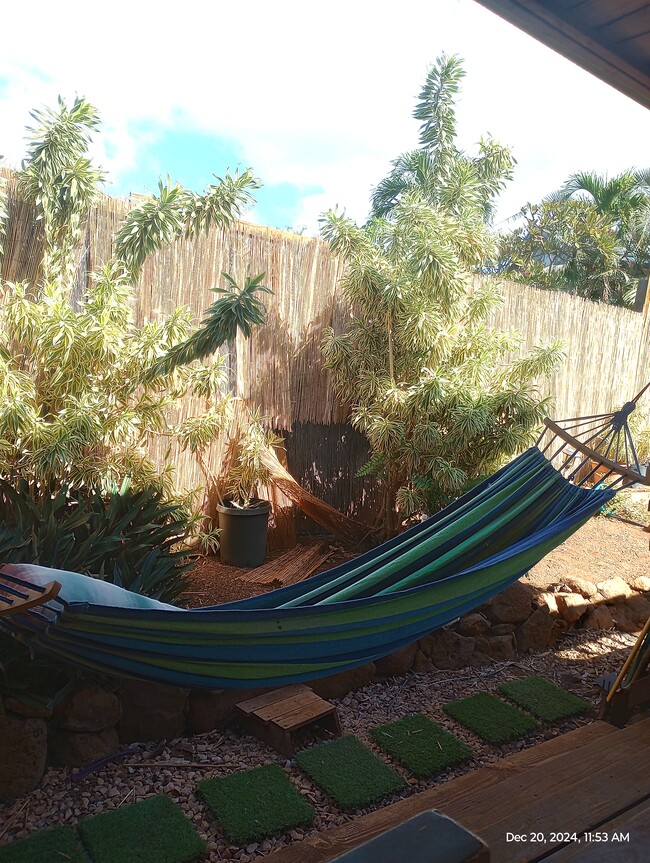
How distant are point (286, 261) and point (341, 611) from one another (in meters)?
2.56

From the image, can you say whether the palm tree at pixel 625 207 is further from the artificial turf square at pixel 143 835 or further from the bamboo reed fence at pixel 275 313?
the artificial turf square at pixel 143 835

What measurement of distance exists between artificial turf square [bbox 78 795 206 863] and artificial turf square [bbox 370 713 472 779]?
631 millimetres

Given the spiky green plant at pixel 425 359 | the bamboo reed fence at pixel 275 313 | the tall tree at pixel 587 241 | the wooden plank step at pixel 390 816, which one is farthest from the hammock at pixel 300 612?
the tall tree at pixel 587 241

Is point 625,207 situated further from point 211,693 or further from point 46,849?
point 46,849

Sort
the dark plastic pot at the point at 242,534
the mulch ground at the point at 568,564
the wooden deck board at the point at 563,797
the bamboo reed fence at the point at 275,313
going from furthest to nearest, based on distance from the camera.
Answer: the dark plastic pot at the point at 242,534
the bamboo reed fence at the point at 275,313
the mulch ground at the point at 568,564
the wooden deck board at the point at 563,797

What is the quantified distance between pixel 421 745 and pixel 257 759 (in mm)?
479

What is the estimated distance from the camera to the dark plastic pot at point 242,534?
10.9ft

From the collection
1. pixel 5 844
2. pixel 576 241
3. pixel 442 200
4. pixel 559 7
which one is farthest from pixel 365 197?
pixel 5 844

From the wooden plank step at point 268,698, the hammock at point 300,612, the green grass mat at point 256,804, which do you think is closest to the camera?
the hammock at point 300,612

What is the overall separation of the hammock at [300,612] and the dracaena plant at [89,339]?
3.22 ft

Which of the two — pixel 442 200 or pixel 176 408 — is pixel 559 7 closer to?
pixel 176 408

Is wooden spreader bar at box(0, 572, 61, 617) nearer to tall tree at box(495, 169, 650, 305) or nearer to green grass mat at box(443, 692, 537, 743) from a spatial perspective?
green grass mat at box(443, 692, 537, 743)

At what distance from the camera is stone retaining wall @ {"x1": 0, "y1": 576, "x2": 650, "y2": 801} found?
65.6 inches

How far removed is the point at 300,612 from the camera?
1448mm
